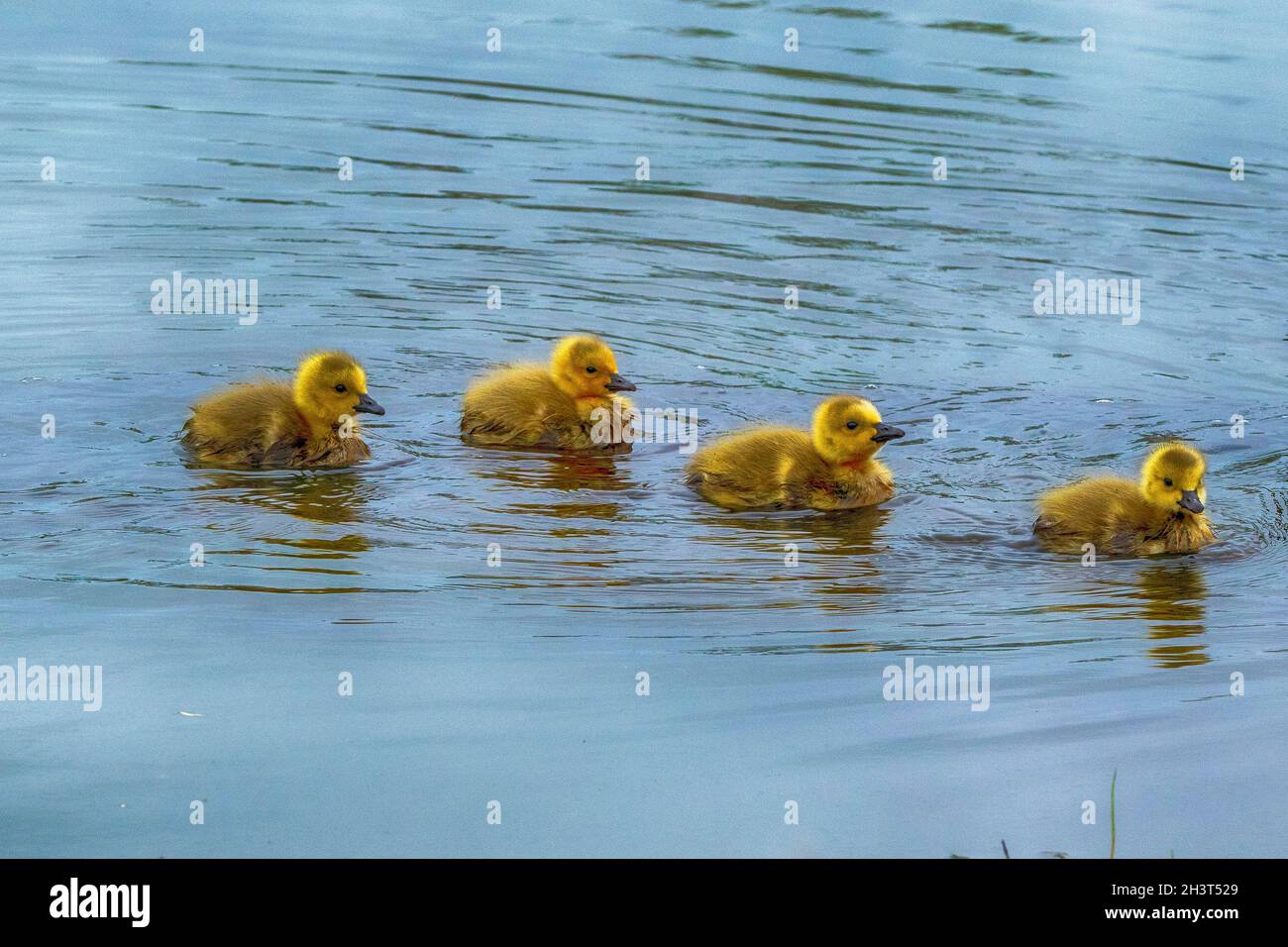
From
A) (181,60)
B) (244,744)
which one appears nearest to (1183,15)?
(181,60)

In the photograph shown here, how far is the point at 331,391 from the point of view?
324 inches

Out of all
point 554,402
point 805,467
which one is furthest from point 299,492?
point 805,467

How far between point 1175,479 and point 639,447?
249cm

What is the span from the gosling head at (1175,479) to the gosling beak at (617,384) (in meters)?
2.31

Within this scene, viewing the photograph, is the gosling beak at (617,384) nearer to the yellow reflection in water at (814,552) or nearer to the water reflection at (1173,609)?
the yellow reflection in water at (814,552)

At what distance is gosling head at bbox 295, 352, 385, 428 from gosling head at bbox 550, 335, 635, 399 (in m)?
0.92

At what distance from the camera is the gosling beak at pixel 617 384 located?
8.61 meters

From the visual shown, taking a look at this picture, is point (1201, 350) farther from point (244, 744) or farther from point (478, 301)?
point (244, 744)

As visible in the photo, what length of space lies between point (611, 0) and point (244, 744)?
48.4 feet

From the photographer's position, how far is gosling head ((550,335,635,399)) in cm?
871

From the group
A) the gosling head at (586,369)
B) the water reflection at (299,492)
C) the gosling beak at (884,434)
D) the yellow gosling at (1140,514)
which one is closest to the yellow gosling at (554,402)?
the gosling head at (586,369)

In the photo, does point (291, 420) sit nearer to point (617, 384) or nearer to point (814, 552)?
point (617, 384)
